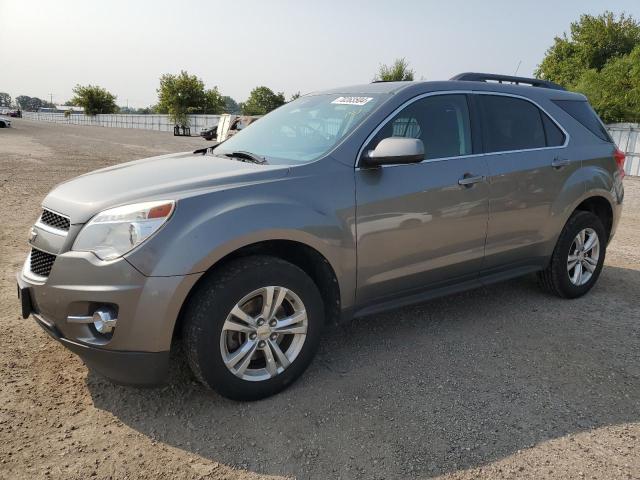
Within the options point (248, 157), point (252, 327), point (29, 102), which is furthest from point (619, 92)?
point (29, 102)

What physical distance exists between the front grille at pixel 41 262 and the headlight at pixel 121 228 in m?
0.25

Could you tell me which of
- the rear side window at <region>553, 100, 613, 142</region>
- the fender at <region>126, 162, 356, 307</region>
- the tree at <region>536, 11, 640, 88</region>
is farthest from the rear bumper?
the tree at <region>536, 11, 640, 88</region>

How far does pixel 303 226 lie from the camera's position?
9.56 ft

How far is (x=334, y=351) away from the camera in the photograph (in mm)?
3635

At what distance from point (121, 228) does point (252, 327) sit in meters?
0.85

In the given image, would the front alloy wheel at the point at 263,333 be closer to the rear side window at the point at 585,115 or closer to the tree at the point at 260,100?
the rear side window at the point at 585,115

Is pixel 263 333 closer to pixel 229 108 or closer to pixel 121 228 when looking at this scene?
pixel 121 228

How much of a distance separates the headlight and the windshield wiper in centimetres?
83

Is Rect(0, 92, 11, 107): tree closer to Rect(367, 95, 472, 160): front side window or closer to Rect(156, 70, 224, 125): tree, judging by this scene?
Rect(156, 70, 224, 125): tree

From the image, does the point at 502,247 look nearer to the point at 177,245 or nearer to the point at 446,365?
the point at 446,365

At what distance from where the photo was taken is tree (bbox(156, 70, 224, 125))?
2130 inches

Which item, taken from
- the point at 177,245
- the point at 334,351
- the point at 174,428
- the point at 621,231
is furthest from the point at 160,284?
the point at 621,231

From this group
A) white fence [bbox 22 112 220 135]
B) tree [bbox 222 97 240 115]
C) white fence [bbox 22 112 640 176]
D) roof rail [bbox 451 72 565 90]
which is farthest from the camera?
tree [bbox 222 97 240 115]

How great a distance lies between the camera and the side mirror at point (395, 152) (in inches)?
121
